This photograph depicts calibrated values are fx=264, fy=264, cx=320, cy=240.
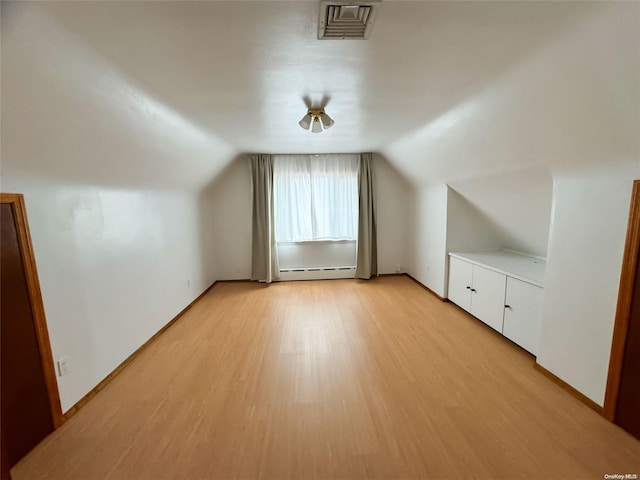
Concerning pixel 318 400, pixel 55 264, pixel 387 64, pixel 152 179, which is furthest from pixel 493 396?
pixel 152 179

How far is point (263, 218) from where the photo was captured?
14.3 feet

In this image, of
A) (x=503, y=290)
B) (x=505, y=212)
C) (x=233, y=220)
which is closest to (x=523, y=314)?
(x=503, y=290)

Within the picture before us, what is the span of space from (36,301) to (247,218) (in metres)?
3.13

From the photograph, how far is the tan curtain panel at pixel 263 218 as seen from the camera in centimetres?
428

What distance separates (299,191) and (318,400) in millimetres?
3290

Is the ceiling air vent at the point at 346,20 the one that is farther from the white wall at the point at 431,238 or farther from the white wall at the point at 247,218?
the white wall at the point at 247,218

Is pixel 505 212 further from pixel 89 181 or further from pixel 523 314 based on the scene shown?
pixel 89 181

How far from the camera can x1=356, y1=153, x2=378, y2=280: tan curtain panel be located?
14.5 feet

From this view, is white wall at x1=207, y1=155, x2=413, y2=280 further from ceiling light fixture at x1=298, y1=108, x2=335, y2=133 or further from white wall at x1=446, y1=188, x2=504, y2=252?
ceiling light fixture at x1=298, y1=108, x2=335, y2=133

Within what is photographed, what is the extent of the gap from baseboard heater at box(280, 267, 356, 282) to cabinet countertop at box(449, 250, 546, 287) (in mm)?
1813

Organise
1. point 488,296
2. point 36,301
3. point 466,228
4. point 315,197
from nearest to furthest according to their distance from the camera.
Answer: point 36,301, point 488,296, point 466,228, point 315,197

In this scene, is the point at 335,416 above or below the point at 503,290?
below

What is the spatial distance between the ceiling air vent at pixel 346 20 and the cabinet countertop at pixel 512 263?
7.48 feet

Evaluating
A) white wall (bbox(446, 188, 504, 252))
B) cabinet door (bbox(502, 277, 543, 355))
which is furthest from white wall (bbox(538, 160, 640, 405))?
white wall (bbox(446, 188, 504, 252))
